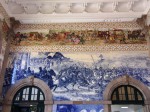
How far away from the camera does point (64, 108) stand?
896cm

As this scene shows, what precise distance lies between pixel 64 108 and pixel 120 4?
5.80 meters

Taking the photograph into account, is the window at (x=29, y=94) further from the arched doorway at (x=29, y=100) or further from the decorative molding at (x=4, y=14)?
the decorative molding at (x=4, y=14)

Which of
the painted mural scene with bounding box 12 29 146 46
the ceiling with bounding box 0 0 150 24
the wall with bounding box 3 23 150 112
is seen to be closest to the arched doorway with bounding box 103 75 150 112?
the wall with bounding box 3 23 150 112

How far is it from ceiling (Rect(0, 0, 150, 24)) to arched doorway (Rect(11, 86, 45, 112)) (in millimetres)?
3768

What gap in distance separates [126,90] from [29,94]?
4.59 m

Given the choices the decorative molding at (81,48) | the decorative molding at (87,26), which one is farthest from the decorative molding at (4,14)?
the decorative molding at (81,48)

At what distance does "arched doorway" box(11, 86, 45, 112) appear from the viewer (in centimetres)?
925

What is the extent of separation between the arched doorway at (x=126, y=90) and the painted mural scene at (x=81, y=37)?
6.83ft

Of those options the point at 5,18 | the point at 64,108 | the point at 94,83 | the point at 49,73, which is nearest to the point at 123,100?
the point at 94,83

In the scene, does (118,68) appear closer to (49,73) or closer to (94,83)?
(94,83)

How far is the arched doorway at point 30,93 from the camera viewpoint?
Result: 905 centimetres

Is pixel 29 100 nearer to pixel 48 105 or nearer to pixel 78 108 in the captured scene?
Answer: pixel 48 105

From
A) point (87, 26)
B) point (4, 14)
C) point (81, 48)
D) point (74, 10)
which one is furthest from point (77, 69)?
point (4, 14)

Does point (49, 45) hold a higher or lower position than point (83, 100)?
higher
